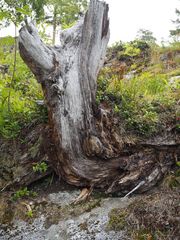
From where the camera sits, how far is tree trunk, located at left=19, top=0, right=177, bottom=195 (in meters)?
3.11

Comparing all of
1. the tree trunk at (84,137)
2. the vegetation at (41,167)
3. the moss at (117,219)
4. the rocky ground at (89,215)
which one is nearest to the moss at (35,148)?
the vegetation at (41,167)

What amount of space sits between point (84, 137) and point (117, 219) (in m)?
1.06

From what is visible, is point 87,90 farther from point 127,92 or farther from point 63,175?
point 63,175

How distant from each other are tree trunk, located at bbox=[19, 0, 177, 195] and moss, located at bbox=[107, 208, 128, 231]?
37 cm

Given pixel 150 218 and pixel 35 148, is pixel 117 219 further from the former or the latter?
pixel 35 148

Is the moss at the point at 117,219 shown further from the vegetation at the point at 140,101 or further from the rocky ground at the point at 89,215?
the vegetation at the point at 140,101

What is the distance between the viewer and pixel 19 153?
3432 millimetres

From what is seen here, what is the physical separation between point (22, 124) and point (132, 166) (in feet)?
5.60

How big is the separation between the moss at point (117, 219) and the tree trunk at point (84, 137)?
367 mm

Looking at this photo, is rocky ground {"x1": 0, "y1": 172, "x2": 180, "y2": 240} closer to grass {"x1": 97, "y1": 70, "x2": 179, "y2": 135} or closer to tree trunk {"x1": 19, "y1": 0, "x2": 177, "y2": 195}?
tree trunk {"x1": 19, "y1": 0, "x2": 177, "y2": 195}

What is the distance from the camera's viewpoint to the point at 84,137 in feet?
10.3

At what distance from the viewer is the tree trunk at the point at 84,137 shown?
122 inches

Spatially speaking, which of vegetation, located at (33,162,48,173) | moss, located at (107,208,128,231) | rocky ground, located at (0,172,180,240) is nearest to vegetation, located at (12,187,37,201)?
rocky ground, located at (0,172,180,240)

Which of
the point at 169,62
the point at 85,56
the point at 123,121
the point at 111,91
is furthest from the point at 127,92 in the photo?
the point at 169,62
